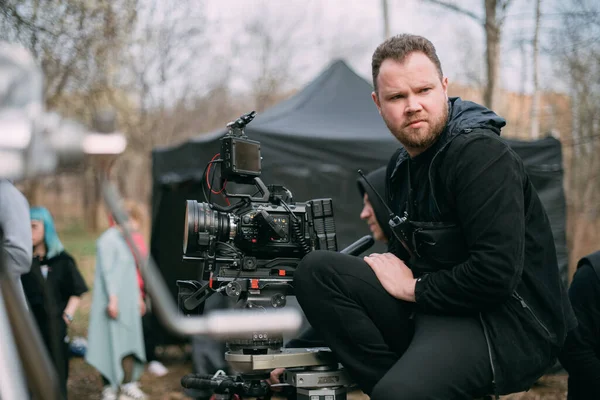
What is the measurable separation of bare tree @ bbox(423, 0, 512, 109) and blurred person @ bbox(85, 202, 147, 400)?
6.02m

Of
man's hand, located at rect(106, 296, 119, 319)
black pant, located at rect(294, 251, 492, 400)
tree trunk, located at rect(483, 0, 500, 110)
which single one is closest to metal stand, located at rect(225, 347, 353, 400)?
black pant, located at rect(294, 251, 492, 400)

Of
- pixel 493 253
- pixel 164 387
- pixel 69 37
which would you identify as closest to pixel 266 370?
pixel 493 253

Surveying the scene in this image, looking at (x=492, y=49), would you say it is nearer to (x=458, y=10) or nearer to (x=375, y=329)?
(x=458, y=10)

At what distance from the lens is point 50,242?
4.30m

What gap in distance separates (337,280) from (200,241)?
1.77 ft

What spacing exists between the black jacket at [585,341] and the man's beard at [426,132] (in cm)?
122

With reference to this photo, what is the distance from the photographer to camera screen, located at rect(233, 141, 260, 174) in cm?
251

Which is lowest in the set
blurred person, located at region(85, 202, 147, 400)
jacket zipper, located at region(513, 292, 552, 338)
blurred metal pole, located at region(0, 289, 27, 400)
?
blurred person, located at region(85, 202, 147, 400)

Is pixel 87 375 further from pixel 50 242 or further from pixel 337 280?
pixel 337 280

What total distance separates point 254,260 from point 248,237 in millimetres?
101

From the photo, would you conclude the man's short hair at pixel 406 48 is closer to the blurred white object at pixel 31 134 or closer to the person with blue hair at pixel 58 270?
the blurred white object at pixel 31 134

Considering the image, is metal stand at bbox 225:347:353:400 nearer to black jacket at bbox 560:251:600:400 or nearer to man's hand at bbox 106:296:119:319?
black jacket at bbox 560:251:600:400

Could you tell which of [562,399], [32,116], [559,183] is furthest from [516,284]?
[559,183]

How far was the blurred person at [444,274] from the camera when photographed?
6.53 feet
